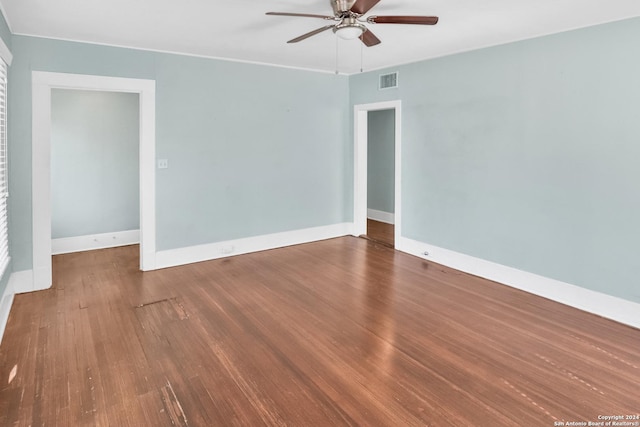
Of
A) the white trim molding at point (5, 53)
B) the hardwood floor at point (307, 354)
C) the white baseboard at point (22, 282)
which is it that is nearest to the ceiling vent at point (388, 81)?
the hardwood floor at point (307, 354)

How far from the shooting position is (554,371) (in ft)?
8.45

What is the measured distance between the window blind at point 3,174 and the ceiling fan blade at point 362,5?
3030mm

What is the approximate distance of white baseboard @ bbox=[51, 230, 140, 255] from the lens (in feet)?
17.7

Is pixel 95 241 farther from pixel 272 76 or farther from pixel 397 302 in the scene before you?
pixel 397 302

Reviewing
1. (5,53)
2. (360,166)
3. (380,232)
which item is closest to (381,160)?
(360,166)

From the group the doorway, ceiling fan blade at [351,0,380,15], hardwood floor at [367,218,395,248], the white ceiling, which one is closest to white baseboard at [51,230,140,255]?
the white ceiling

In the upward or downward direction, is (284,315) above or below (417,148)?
below

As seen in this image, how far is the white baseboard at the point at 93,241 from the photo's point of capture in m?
5.38

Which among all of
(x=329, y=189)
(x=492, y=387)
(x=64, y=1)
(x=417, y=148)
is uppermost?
(x=64, y=1)

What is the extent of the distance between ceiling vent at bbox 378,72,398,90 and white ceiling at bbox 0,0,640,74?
63 centimetres

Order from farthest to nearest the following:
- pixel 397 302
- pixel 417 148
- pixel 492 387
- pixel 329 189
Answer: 1. pixel 329 189
2. pixel 417 148
3. pixel 397 302
4. pixel 492 387

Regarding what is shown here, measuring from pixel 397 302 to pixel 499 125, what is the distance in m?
2.22

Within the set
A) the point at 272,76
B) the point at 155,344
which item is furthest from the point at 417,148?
the point at 155,344

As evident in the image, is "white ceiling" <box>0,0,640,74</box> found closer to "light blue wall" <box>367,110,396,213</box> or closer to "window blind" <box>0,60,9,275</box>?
"window blind" <box>0,60,9,275</box>
